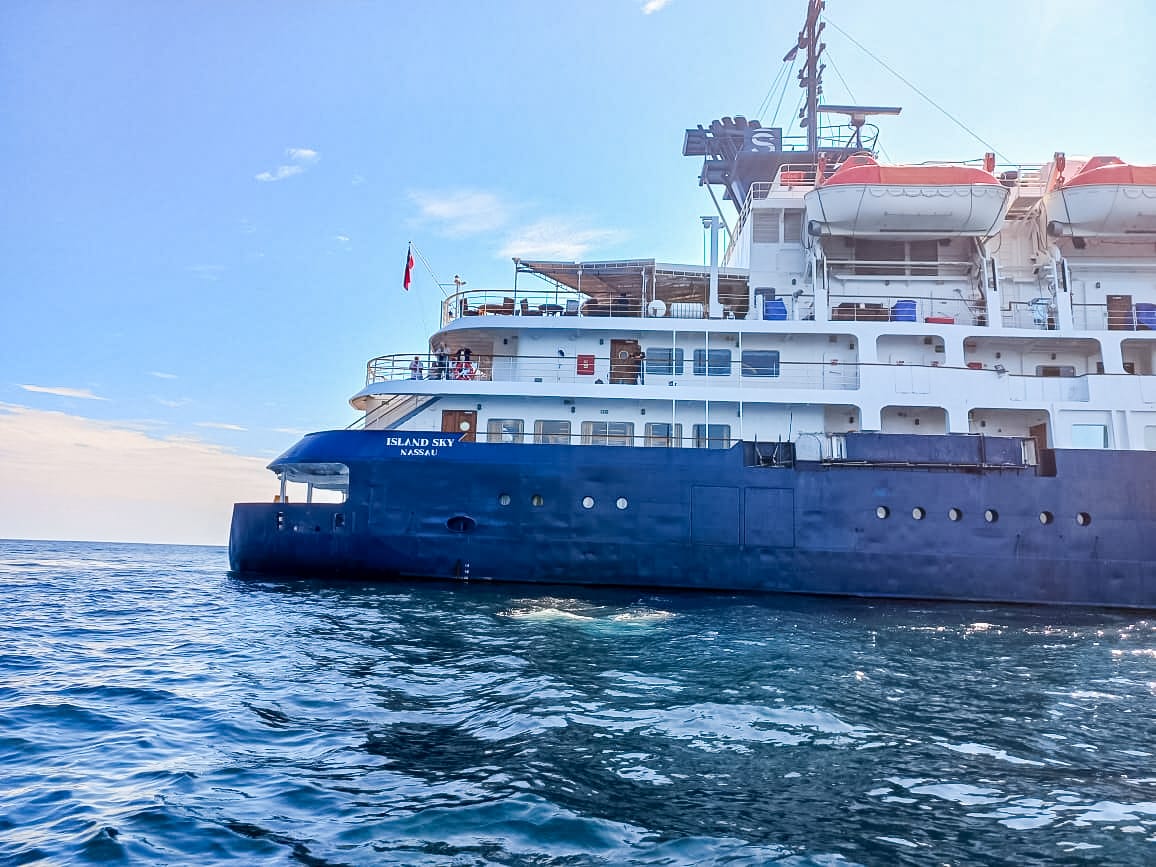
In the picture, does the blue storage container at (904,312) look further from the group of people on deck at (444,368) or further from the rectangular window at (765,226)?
the group of people on deck at (444,368)

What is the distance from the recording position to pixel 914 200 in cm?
1814

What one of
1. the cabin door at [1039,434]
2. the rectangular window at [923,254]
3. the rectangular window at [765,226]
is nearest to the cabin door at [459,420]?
the rectangular window at [765,226]

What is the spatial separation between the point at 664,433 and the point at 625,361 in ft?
7.25

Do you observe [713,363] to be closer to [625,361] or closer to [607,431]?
[625,361]

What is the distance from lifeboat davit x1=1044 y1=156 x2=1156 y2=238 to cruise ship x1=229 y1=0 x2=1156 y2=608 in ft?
0.21

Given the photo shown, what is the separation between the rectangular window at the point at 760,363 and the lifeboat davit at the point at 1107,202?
320 inches

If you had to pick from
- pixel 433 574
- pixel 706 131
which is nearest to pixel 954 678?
pixel 433 574

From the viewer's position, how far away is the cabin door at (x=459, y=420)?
17281 millimetres

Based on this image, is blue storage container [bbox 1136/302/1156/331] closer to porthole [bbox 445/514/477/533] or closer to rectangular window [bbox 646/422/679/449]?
rectangular window [bbox 646/422/679/449]

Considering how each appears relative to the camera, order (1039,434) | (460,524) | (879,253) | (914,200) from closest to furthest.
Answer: (460,524)
(1039,434)
(914,200)
(879,253)

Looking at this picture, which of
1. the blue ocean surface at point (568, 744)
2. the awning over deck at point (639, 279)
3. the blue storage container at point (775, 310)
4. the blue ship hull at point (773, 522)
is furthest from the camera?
the awning over deck at point (639, 279)

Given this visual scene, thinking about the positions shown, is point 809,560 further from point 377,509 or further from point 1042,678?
point 377,509

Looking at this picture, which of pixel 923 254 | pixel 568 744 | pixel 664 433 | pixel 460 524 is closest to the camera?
pixel 568 744

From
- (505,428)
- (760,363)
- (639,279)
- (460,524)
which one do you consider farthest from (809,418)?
(460,524)
